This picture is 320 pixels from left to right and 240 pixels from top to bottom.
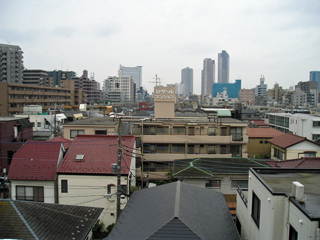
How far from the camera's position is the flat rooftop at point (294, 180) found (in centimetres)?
684

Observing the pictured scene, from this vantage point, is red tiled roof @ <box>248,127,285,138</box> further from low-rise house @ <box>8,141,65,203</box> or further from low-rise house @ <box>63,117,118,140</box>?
low-rise house @ <box>8,141,65,203</box>

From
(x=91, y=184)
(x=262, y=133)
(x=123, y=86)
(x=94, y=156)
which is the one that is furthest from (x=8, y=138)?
(x=123, y=86)

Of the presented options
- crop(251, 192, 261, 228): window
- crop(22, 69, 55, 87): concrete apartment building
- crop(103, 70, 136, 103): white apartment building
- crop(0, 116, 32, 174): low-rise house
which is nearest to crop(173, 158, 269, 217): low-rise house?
crop(251, 192, 261, 228): window

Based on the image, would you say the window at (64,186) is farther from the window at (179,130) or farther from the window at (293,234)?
the window at (293,234)

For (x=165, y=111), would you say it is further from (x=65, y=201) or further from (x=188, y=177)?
(x=65, y=201)

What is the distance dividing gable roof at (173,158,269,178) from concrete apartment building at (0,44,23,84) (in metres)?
81.6

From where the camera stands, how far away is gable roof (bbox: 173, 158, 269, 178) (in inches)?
682

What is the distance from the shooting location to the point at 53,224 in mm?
10055

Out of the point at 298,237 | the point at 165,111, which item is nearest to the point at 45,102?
the point at 165,111

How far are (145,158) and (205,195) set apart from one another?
13.6 metres

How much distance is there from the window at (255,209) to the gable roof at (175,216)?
1.03m

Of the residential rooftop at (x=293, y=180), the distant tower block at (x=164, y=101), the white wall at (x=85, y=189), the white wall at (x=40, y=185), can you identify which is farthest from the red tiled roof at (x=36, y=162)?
the distant tower block at (x=164, y=101)

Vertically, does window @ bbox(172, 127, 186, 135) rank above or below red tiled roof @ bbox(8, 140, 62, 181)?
above

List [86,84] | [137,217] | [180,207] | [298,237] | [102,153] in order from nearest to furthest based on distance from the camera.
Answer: [298,237]
[180,207]
[137,217]
[102,153]
[86,84]
